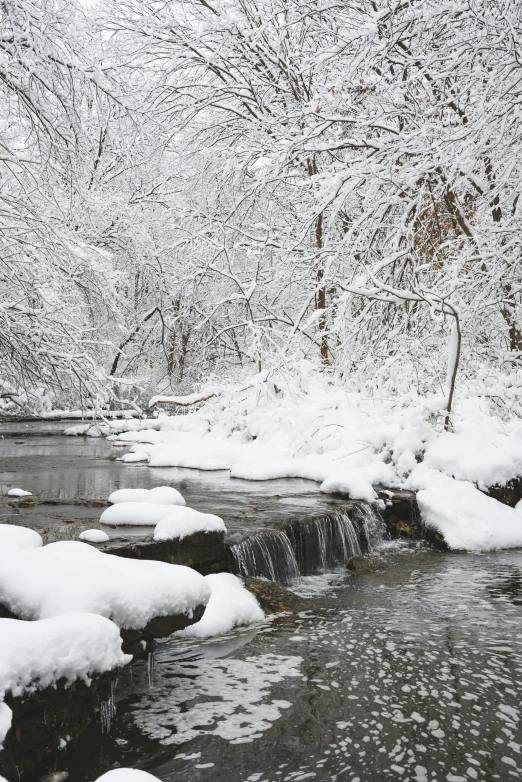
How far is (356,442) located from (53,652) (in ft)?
22.2

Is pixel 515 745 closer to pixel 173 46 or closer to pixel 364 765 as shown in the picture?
pixel 364 765

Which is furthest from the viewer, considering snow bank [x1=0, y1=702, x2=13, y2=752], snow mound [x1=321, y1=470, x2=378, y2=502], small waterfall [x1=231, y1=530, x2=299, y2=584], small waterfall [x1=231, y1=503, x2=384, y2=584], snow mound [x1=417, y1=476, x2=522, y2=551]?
snow mound [x1=321, y1=470, x2=378, y2=502]

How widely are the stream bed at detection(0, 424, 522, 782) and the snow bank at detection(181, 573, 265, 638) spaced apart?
0.33 feet

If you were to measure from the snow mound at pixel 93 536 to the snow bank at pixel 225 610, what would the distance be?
0.88m

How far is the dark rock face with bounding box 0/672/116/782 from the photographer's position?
8.09 ft

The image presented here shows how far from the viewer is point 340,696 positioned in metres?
3.39

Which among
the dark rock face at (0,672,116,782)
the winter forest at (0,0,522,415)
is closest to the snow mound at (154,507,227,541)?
the dark rock face at (0,672,116,782)

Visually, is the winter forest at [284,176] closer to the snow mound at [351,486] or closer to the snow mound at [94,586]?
the snow mound at [351,486]

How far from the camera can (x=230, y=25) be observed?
36.2 feet

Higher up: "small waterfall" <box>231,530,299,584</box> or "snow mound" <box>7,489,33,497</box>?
"snow mound" <box>7,489,33,497</box>

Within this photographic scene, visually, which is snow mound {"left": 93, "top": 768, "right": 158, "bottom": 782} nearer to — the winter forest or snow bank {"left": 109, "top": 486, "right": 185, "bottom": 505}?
Answer: snow bank {"left": 109, "top": 486, "right": 185, "bottom": 505}

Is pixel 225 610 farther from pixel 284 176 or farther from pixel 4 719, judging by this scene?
pixel 284 176

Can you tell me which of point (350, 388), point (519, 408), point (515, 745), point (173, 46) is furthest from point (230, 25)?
point (515, 745)

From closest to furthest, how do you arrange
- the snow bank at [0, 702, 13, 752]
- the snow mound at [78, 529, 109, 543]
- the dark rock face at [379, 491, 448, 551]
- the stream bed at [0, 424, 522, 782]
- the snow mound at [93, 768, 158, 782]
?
the snow mound at [93, 768, 158, 782]
the snow bank at [0, 702, 13, 752]
the stream bed at [0, 424, 522, 782]
the snow mound at [78, 529, 109, 543]
the dark rock face at [379, 491, 448, 551]
